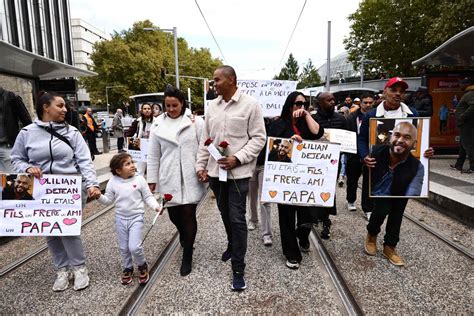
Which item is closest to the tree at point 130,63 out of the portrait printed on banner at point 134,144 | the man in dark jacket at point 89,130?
the man in dark jacket at point 89,130

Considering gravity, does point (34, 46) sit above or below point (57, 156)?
above

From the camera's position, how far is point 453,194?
5.33 metres

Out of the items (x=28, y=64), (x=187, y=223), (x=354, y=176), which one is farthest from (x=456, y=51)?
(x=28, y=64)

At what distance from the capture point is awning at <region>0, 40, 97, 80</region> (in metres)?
5.80

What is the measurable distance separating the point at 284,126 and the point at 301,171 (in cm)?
52

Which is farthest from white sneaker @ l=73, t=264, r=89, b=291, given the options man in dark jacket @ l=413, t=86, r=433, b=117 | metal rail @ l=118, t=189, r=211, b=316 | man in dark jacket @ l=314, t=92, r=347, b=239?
man in dark jacket @ l=413, t=86, r=433, b=117

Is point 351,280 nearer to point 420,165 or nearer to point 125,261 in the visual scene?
point 420,165

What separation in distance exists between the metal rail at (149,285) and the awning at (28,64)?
4404 millimetres

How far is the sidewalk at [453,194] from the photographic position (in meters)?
4.76

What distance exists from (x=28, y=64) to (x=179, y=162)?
5487 millimetres

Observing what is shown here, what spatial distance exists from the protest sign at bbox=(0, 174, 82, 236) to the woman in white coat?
803mm

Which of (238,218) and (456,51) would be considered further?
(456,51)

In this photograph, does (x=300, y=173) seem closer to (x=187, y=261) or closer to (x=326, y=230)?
(x=326, y=230)

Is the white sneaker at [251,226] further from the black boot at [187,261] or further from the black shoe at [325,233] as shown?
the black boot at [187,261]
